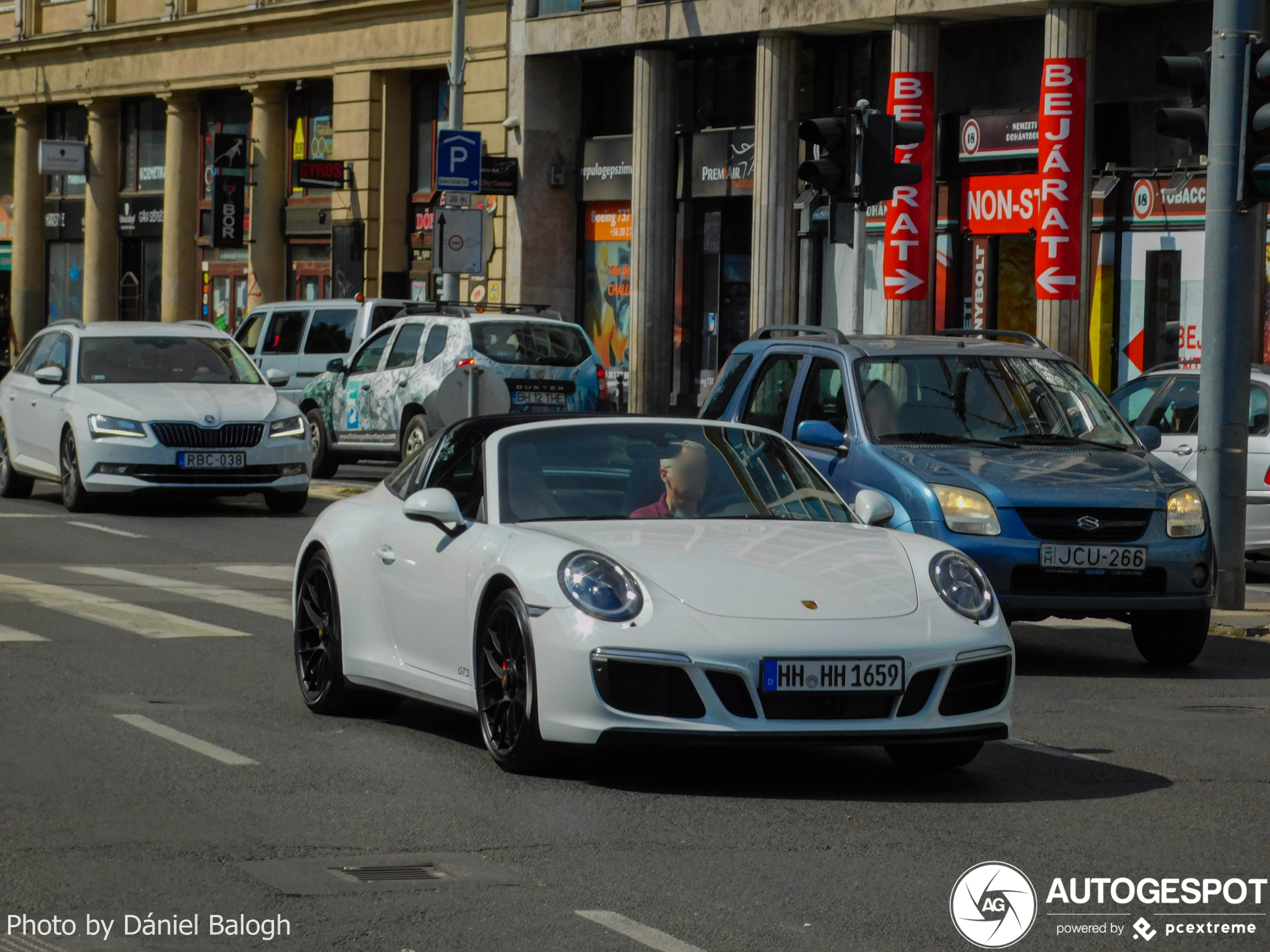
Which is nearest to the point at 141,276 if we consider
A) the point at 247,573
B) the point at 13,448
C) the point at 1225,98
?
the point at 13,448

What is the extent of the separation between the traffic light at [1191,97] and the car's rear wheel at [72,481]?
10.1 meters

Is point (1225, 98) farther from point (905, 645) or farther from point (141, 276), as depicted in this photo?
point (141, 276)

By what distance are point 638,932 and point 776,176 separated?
1101 inches

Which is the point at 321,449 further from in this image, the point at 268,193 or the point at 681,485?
the point at 268,193

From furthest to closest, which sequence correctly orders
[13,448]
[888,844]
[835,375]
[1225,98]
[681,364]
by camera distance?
[681,364], [13,448], [1225,98], [835,375], [888,844]

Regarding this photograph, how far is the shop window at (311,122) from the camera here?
42906mm

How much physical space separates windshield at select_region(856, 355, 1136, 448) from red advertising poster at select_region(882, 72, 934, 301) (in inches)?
704

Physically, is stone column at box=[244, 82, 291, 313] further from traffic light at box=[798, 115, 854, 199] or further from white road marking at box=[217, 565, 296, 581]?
white road marking at box=[217, 565, 296, 581]

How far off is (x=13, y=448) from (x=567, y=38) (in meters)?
17.4

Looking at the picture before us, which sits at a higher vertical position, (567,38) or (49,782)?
(567,38)

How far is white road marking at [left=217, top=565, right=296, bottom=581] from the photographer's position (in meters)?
14.8

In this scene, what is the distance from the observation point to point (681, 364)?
35781 millimetres

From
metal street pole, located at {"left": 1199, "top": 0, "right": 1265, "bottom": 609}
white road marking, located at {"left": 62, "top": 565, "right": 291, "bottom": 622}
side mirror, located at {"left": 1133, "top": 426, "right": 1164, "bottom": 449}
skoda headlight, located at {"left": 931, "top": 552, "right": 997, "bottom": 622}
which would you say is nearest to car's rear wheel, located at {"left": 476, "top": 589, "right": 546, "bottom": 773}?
skoda headlight, located at {"left": 931, "top": 552, "right": 997, "bottom": 622}

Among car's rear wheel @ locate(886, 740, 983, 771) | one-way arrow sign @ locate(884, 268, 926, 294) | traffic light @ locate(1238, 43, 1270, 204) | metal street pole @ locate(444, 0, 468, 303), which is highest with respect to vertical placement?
metal street pole @ locate(444, 0, 468, 303)
